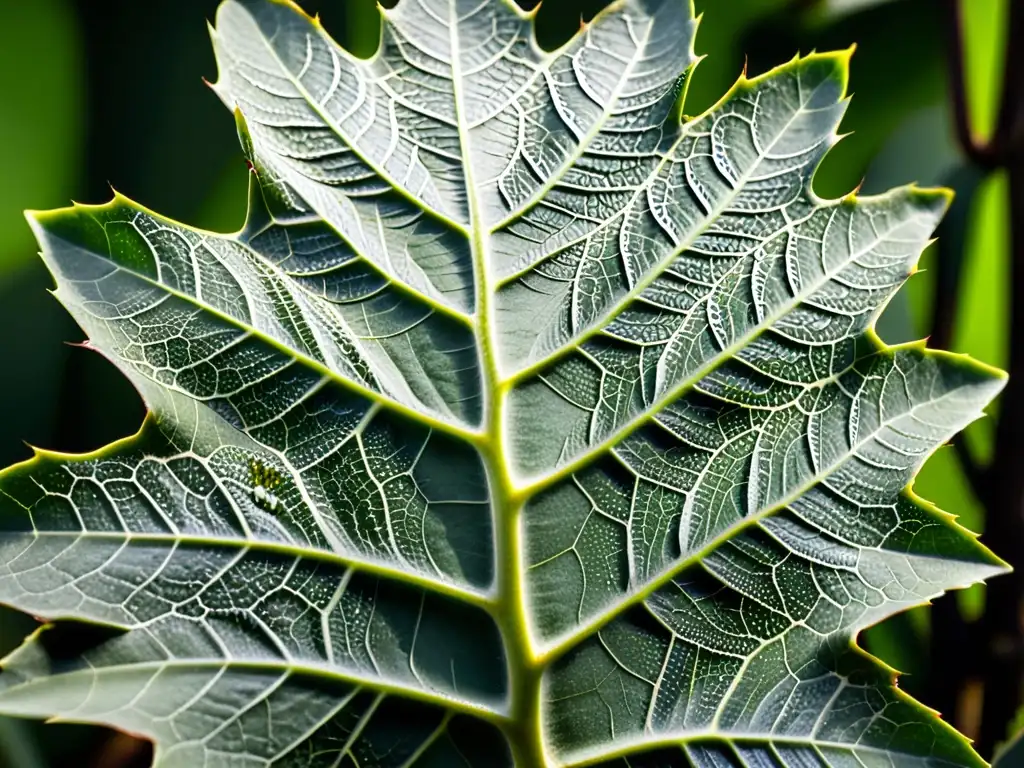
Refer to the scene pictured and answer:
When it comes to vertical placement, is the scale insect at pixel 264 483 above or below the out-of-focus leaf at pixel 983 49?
below

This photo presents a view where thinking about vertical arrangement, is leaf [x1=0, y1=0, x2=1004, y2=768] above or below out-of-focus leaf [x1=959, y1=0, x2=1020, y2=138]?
below

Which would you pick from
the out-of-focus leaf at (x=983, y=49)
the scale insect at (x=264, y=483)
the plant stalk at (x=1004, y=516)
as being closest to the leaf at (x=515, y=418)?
the scale insect at (x=264, y=483)

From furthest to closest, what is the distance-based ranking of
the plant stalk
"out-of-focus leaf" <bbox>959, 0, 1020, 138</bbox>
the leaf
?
"out-of-focus leaf" <bbox>959, 0, 1020, 138</bbox>
the plant stalk
the leaf

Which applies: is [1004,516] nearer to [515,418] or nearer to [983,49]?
[515,418]

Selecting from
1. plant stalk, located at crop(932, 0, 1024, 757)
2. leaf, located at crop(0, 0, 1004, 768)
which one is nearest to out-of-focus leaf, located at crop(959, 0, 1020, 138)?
Result: plant stalk, located at crop(932, 0, 1024, 757)

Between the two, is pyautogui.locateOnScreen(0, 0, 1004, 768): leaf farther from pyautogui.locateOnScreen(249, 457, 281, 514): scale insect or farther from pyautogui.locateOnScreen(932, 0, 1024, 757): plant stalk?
pyautogui.locateOnScreen(932, 0, 1024, 757): plant stalk

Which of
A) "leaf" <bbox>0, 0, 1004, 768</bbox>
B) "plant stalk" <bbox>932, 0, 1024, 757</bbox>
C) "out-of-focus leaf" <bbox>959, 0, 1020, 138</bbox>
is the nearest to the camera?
"leaf" <bbox>0, 0, 1004, 768</bbox>

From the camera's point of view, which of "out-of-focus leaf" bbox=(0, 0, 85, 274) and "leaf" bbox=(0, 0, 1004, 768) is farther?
"out-of-focus leaf" bbox=(0, 0, 85, 274)

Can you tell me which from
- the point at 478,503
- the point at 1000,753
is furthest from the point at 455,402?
the point at 1000,753

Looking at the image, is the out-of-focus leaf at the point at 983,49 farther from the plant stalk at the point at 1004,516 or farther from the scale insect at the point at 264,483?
the scale insect at the point at 264,483
